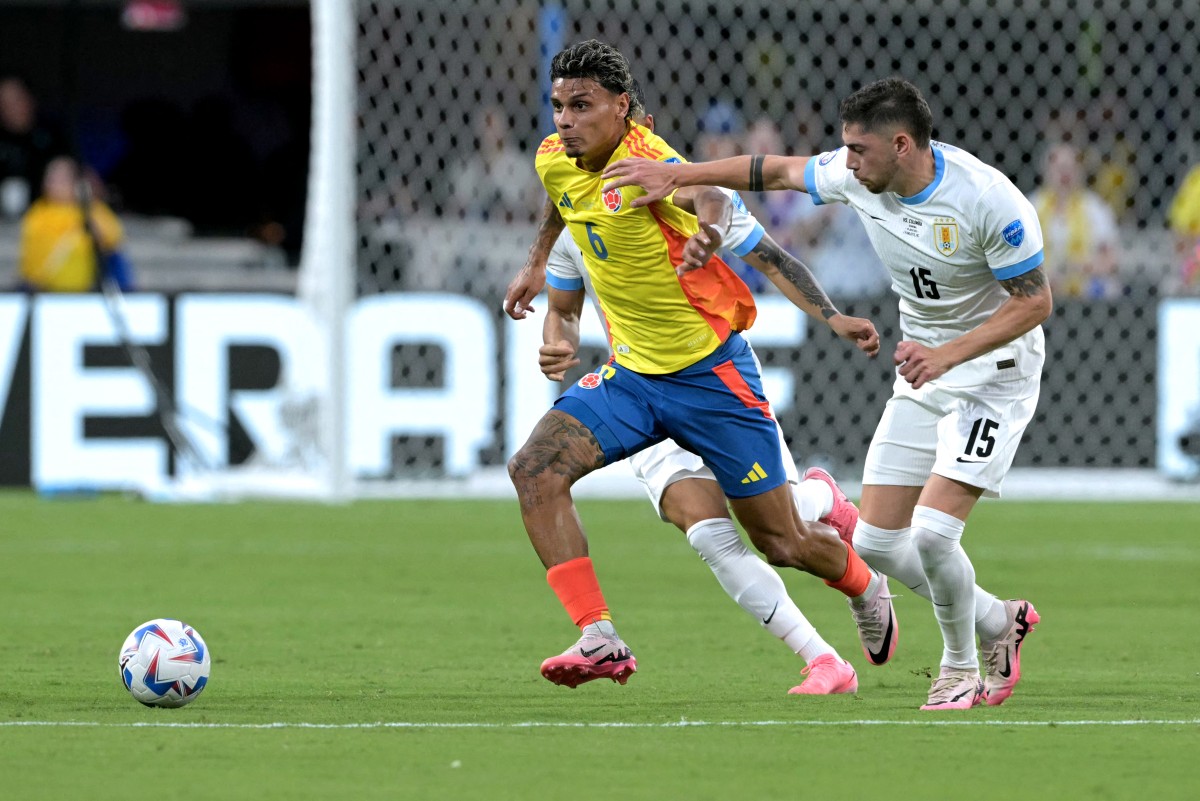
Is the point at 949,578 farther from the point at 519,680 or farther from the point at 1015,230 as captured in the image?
the point at 519,680

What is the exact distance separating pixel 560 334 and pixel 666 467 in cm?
56

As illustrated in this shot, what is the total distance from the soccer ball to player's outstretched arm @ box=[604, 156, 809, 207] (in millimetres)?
1806

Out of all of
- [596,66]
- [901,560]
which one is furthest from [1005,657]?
[596,66]

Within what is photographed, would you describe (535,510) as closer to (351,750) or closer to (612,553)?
(351,750)

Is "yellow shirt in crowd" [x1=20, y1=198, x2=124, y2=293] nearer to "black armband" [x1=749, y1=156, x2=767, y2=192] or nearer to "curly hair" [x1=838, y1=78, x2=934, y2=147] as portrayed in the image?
"black armband" [x1=749, y1=156, x2=767, y2=192]

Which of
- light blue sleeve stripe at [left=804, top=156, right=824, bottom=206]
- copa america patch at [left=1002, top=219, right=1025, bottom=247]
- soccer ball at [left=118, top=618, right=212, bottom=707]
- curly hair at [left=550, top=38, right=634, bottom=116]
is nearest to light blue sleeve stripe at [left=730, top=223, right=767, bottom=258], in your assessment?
light blue sleeve stripe at [left=804, top=156, right=824, bottom=206]

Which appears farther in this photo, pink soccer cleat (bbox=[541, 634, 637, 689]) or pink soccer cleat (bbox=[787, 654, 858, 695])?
pink soccer cleat (bbox=[787, 654, 858, 695])

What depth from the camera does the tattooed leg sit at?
253 inches

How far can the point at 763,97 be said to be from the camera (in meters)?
16.9

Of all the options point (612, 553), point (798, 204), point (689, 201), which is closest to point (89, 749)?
point (689, 201)

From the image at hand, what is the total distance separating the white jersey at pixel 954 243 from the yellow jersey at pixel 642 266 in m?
0.49

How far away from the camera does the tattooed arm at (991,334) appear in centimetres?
591

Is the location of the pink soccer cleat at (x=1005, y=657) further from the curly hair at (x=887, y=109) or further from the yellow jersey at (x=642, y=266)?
the curly hair at (x=887, y=109)

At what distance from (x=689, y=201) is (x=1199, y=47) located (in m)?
10.2
